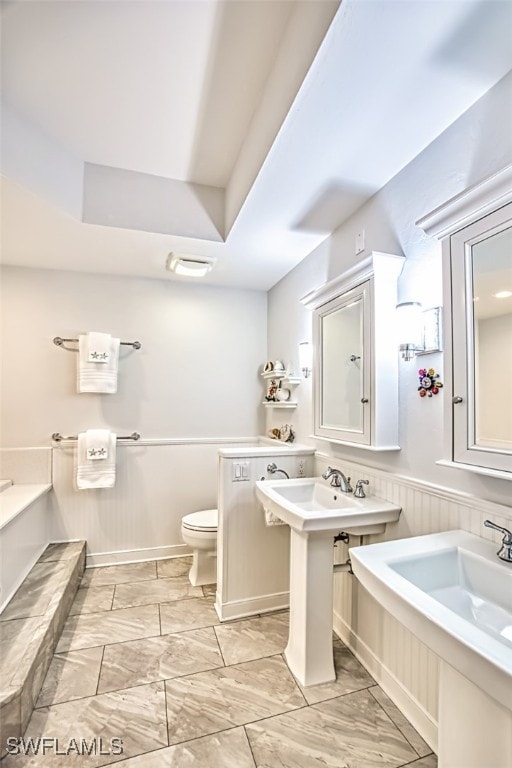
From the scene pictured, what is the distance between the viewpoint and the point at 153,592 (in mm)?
2436

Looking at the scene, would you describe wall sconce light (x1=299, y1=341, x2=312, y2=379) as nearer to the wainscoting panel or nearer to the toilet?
the wainscoting panel

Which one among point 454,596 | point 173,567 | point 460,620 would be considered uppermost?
point 460,620

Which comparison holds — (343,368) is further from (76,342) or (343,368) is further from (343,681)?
(76,342)

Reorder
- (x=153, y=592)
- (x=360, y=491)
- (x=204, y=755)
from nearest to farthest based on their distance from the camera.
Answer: (x=204, y=755)
(x=360, y=491)
(x=153, y=592)

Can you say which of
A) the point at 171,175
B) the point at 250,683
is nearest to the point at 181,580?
the point at 250,683

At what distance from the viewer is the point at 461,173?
1338 mm

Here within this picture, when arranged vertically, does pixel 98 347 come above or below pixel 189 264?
below

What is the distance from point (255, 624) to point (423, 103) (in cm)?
264

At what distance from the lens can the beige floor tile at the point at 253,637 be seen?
1.83 metres

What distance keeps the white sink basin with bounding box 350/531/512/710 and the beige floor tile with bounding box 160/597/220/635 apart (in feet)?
4.68

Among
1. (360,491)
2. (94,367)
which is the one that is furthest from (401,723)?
(94,367)

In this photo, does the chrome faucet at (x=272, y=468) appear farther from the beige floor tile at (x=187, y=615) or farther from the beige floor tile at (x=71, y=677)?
the beige floor tile at (x=71, y=677)

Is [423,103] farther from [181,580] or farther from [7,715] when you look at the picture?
[181,580]

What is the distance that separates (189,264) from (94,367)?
A: 1068 mm
